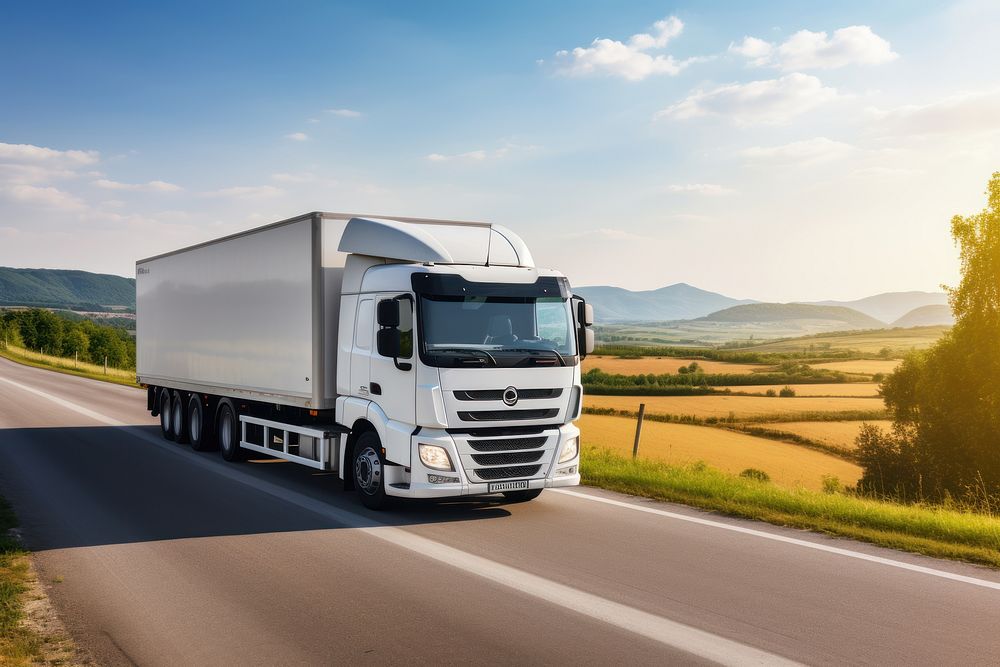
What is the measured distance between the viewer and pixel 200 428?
606 inches

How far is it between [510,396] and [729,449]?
44064 millimetres

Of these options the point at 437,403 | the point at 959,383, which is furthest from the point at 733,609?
the point at 959,383

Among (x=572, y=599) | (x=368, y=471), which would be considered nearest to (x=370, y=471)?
(x=368, y=471)

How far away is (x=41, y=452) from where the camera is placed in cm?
1526

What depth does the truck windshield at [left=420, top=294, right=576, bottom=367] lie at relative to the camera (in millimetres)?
9078

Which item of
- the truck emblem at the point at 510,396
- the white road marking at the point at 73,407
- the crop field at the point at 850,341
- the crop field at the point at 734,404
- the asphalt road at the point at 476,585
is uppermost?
the truck emblem at the point at 510,396

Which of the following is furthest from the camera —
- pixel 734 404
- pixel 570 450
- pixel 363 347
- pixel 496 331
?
pixel 734 404

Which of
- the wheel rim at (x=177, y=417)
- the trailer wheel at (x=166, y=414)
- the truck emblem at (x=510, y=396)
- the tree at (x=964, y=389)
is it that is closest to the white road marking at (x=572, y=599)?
the truck emblem at (x=510, y=396)

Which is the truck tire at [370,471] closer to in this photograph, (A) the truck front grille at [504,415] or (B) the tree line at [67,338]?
(A) the truck front grille at [504,415]

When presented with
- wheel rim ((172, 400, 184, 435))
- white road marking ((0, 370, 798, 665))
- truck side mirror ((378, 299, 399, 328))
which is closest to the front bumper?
white road marking ((0, 370, 798, 665))

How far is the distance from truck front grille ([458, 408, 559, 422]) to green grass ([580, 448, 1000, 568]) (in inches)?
91.6

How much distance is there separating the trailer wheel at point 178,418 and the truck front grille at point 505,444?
936 cm

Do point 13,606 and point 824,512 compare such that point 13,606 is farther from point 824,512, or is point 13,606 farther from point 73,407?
point 73,407

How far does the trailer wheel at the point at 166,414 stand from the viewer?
1719 centimetres
